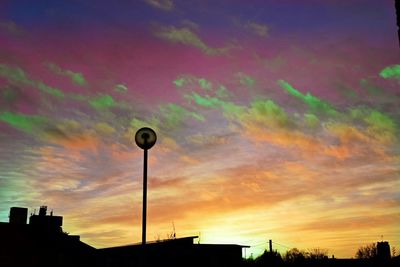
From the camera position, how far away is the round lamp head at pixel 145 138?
40.1 feet

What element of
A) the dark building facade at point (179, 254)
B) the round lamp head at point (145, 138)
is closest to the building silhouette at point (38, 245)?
the dark building facade at point (179, 254)

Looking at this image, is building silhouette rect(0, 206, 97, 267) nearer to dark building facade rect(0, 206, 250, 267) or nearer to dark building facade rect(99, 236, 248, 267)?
dark building facade rect(0, 206, 250, 267)

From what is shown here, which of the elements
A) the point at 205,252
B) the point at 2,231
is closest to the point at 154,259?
the point at 205,252

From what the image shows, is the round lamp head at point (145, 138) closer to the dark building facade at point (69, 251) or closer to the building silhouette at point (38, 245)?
the dark building facade at point (69, 251)

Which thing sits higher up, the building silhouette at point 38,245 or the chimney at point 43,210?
the chimney at point 43,210

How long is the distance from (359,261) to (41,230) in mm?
36982

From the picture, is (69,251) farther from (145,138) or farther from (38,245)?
(145,138)

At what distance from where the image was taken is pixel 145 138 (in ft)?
A: 40.3

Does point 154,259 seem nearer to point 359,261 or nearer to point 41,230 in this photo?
point 41,230

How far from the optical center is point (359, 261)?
2207 inches

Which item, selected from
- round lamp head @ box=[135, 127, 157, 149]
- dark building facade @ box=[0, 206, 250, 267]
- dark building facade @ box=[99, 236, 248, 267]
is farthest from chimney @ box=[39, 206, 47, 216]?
round lamp head @ box=[135, 127, 157, 149]

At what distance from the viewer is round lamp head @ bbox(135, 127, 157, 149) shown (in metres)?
12.2

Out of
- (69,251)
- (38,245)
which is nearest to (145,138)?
(38,245)

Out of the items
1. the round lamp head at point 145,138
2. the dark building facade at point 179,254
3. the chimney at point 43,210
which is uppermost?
the chimney at point 43,210
